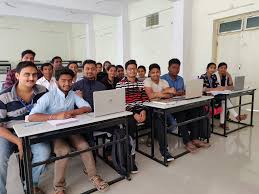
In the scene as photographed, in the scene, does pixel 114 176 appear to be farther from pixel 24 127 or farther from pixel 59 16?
pixel 59 16

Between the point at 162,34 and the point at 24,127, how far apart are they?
17.5 feet

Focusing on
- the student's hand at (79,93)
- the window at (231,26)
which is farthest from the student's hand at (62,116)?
the window at (231,26)

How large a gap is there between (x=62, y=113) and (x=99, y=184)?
2.49 feet

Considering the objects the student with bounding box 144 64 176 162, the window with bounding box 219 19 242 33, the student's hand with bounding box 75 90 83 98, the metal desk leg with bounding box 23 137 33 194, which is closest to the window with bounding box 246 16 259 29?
the window with bounding box 219 19 242 33

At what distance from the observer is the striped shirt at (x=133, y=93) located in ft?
8.69

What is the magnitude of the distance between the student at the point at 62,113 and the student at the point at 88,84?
0.36m

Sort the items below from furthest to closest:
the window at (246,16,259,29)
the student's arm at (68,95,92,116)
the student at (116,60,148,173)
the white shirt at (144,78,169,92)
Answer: the window at (246,16,259,29) → the white shirt at (144,78,169,92) → the student at (116,60,148,173) → the student's arm at (68,95,92,116)

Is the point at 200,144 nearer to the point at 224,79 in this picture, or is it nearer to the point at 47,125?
the point at 224,79

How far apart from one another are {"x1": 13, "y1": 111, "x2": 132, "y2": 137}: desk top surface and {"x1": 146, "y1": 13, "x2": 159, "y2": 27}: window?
5.03 m

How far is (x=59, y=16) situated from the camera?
7449 mm

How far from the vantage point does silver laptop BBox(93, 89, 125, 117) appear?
1.89 meters

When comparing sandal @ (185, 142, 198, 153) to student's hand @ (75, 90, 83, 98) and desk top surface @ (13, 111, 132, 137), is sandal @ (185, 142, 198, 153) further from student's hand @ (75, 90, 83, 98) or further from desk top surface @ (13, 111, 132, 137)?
student's hand @ (75, 90, 83, 98)

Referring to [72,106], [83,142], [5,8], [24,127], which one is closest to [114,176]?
[83,142]

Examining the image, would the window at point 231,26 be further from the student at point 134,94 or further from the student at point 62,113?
the student at point 62,113
